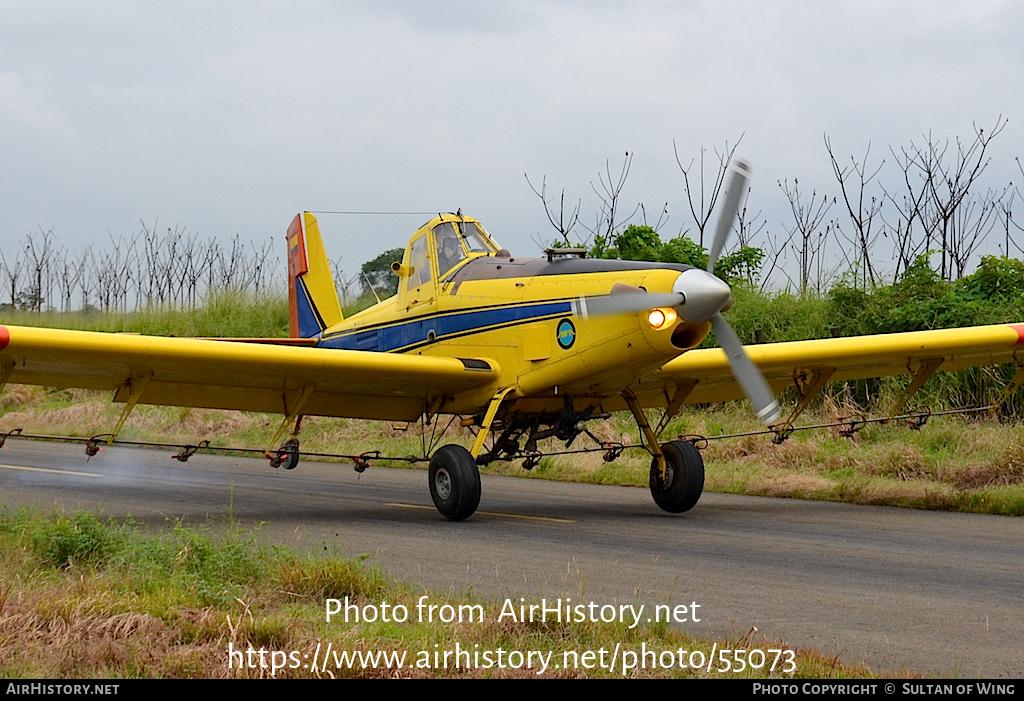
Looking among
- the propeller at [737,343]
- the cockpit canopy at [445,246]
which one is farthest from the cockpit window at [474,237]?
the propeller at [737,343]

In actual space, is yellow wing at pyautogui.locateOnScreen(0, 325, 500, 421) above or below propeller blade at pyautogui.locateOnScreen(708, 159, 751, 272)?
below

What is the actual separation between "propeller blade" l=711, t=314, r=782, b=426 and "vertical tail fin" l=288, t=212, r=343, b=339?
7.34 meters

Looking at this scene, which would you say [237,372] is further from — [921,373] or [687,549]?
[921,373]

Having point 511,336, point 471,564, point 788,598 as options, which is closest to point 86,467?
point 511,336

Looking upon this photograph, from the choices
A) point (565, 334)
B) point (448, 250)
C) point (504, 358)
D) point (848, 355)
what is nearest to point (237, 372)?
point (504, 358)

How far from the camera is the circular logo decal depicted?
10.9m

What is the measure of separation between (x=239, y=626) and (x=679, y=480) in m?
7.17

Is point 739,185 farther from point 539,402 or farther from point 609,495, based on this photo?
point 609,495

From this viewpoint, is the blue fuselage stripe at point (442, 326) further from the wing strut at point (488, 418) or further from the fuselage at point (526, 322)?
the wing strut at point (488, 418)

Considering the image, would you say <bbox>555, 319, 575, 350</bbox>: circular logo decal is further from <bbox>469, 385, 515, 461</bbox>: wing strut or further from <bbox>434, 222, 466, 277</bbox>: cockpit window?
<bbox>434, 222, 466, 277</bbox>: cockpit window

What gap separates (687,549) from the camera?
934 cm

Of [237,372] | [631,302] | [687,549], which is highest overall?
[631,302]

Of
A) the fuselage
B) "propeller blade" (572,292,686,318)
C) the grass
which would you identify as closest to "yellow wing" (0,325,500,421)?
the fuselage

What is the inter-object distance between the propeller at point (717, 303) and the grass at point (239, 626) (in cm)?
398
